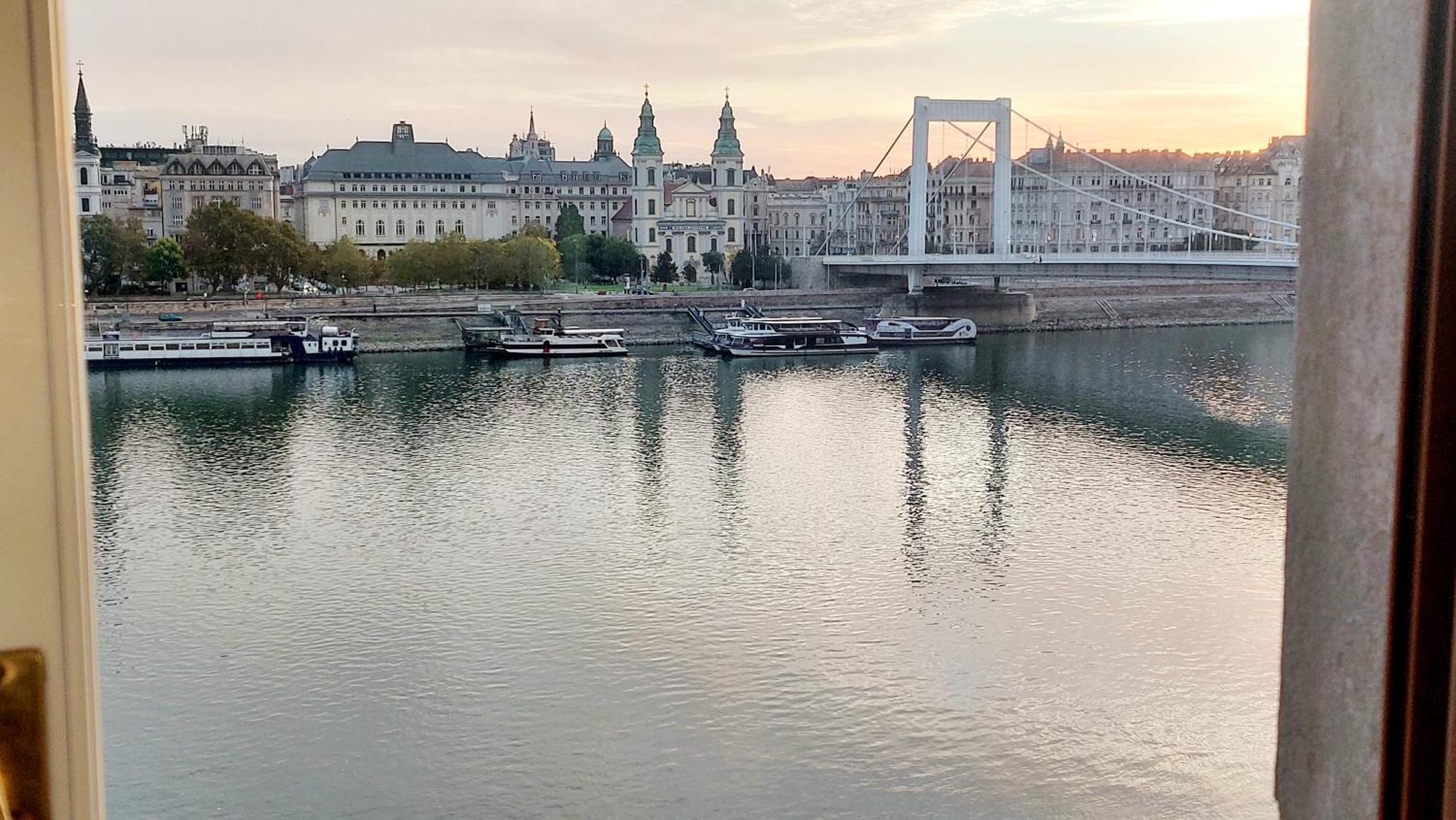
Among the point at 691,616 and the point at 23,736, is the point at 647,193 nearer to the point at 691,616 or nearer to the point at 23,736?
the point at 691,616

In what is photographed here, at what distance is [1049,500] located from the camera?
16.2ft

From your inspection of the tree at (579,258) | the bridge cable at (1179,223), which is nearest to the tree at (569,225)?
the tree at (579,258)

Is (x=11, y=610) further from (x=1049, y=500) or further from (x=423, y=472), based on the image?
(x=423, y=472)

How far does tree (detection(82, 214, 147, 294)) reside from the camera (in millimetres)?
11508

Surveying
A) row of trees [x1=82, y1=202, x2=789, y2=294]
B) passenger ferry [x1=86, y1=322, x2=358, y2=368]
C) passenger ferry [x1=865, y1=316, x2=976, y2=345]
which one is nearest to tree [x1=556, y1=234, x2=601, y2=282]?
row of trees [x1=82, y1=202, x2=789, y2=294]

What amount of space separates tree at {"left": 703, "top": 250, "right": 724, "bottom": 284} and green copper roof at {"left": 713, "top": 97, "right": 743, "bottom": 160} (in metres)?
2.00

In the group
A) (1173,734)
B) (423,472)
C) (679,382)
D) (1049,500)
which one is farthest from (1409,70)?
(679,382)

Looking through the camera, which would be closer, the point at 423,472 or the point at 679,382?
the point at 423,472

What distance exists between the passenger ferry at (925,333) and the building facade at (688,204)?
23.0ft

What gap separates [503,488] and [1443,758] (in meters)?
5.02

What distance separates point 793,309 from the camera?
12.8 meters

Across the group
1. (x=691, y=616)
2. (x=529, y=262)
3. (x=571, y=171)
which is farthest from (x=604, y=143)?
(x=691, y=616)

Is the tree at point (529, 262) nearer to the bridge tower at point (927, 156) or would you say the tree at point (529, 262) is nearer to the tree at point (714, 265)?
the bridge tower at point (927, 156)

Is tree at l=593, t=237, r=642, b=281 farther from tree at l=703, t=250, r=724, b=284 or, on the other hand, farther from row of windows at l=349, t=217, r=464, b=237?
row of windows at l=349, t=217, r=464, b=237
